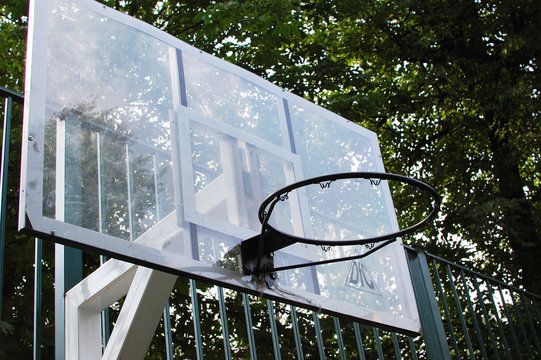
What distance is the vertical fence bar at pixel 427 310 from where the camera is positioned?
146 inches

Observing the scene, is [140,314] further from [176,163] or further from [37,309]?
[176,163]

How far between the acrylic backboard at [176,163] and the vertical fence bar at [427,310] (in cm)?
54

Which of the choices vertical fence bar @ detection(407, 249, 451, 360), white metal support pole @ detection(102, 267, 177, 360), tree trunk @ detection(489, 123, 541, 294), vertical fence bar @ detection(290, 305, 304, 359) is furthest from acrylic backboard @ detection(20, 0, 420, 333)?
tree trunk @ detection(489, 123, 541, 294)

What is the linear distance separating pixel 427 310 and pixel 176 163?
1941 millimetres

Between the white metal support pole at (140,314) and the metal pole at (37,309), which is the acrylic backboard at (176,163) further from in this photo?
the metal pole at (37,309)

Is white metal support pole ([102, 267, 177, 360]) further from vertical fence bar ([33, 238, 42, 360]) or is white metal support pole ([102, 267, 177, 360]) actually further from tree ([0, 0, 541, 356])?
tree ([0, 0, 541, 356])

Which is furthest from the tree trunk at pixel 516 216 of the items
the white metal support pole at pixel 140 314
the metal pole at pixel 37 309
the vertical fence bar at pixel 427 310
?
the metal pole at pixel 37 309

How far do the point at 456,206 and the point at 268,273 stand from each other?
243 inches

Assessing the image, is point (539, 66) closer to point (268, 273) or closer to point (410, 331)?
point (410, 331)

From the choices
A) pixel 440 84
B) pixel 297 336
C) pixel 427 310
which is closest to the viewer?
pixel 297 336

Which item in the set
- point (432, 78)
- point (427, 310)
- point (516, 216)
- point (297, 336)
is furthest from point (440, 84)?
point (297, 336)

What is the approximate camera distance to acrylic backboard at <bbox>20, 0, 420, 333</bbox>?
7.07 ft

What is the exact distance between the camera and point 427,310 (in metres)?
3.77

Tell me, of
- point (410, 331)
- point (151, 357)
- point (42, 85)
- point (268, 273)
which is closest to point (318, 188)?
point (268, 273)
